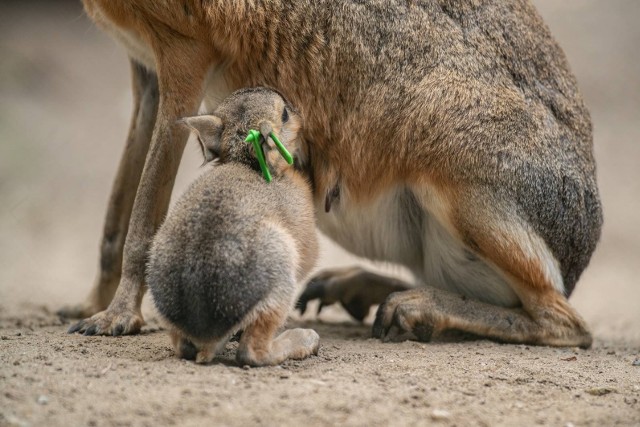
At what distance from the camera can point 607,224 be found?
448 inches

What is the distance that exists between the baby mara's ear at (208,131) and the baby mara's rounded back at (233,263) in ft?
0.05

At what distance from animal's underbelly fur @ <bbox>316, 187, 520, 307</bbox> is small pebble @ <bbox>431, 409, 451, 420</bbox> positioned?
2.10 meters

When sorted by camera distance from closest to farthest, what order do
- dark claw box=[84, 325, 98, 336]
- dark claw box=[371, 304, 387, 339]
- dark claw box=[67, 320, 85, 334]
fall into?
dark claw box=[84, 325, 98, 336] → dark claw box=[67, 320, 85, 334] → dark claw box=[371, 304, 387, 339]

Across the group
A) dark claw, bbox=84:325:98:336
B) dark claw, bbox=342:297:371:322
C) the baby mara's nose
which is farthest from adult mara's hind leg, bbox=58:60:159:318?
dark claw, bbox=342:297:371:322

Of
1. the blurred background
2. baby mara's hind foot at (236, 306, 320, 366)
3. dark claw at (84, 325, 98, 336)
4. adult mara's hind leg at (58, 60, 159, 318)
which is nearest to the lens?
baby mara's hind foot at (236, 306, 320, 366)

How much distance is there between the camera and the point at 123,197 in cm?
673

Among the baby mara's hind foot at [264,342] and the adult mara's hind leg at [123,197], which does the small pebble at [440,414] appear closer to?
the baby mara's hind foot at [264,342]

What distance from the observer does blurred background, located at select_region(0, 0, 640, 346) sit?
31.9ft

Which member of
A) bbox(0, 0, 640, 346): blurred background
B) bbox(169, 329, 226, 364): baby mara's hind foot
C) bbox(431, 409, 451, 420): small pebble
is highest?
bbox(0, 0, 640, 346): blurred background

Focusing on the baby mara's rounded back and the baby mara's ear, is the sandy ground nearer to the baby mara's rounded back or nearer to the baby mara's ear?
the baby mara's rounded back

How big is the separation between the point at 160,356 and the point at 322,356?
964mm

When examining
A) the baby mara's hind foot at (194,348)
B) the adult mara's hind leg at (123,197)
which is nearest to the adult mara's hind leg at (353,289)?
the adult mara's hind leg at (123,197)

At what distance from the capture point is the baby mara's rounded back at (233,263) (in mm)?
4566

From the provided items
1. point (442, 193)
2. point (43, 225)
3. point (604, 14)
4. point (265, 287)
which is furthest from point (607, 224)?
point (265, 287)
